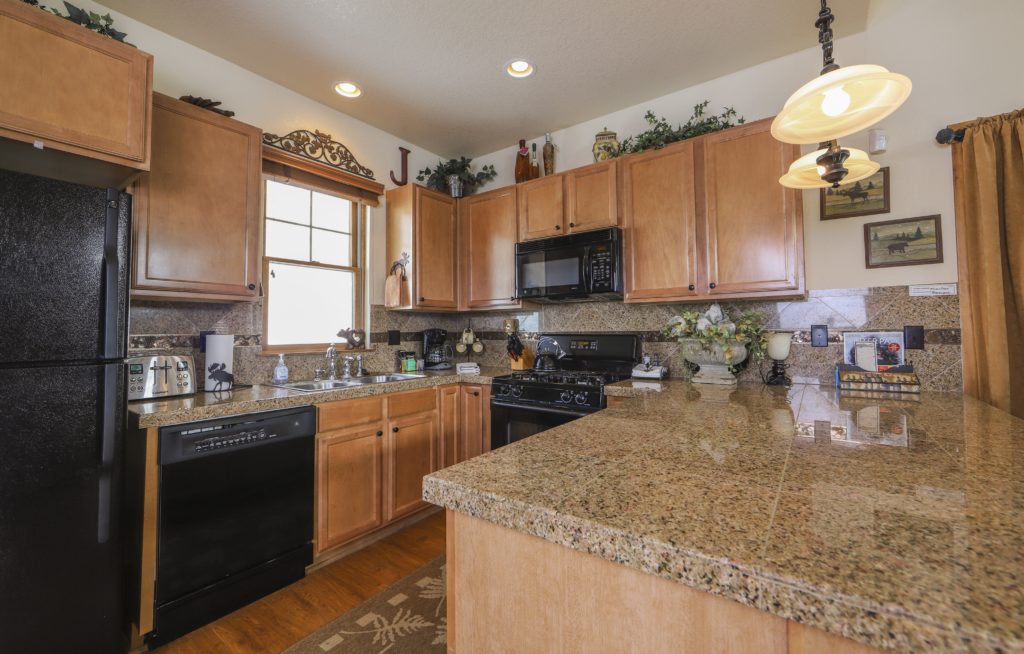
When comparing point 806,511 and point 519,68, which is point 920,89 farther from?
point 806,511

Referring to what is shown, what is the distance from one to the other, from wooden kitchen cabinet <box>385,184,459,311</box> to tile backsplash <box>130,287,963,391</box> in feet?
1.36

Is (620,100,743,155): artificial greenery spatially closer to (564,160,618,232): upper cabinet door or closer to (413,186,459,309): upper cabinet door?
(564,160,618,232): upper cabinet door

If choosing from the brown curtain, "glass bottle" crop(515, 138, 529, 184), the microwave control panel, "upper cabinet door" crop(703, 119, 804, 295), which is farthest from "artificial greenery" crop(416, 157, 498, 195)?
the brown curtain

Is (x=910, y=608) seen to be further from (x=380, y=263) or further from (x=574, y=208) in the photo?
(x=380, y=263)

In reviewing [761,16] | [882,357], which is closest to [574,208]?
[761,16]

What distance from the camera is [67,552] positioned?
1.38 meters

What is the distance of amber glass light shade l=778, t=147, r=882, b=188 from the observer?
4.62 feet

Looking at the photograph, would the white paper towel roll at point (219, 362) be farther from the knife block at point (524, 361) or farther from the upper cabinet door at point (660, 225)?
the upper cabinet door at point (660, 225)

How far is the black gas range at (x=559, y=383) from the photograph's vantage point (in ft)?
7.80

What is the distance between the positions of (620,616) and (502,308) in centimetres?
260

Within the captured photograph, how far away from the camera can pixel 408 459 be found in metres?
2.56

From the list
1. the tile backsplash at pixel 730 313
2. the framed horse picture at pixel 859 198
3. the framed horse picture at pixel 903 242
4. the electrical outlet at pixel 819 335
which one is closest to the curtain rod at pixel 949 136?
the framed horse picture at pixel 859 198

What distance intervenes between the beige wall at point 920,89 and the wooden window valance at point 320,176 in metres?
2.67

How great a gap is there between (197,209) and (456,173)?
1.88 metres
